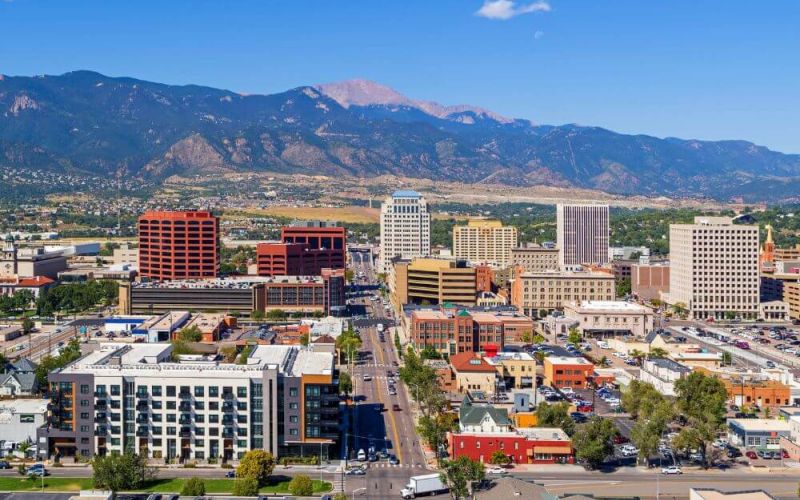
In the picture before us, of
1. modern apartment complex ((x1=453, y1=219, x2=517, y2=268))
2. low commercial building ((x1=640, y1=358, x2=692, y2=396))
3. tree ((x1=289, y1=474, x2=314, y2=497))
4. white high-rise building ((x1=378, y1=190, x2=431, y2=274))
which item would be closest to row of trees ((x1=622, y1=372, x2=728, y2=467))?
low commercial building ((x1=640, y1=358, x2=692, y2=396))

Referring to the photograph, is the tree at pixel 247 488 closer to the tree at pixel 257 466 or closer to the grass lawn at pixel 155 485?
the tree at pixel 257 466

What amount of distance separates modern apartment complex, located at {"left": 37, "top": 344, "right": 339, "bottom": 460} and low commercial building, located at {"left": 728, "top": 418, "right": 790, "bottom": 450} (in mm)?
22076

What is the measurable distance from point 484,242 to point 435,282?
4630 cm

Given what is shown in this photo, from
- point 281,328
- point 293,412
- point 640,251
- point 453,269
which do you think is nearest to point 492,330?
point 281,328

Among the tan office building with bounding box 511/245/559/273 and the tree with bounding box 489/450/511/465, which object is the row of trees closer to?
the tree with bounding box 489/450/511/465

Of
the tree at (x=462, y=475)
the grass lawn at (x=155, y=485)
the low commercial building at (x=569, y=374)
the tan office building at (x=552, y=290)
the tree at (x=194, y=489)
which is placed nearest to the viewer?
the tree at (x=462, y=475)

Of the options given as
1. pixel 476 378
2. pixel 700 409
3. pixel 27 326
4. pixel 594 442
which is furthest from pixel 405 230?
pixel 594 442

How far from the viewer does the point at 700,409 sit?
188ft

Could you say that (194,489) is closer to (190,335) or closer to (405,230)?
(190,335)

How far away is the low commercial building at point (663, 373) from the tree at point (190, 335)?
3623 centimetres

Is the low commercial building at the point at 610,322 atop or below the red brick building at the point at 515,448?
atop

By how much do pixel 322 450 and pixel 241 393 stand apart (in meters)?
4.92

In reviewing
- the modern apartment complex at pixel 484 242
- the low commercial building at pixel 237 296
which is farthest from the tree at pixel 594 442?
the modern apartment complex at pixel 484 242

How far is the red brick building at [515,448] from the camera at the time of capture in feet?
168
